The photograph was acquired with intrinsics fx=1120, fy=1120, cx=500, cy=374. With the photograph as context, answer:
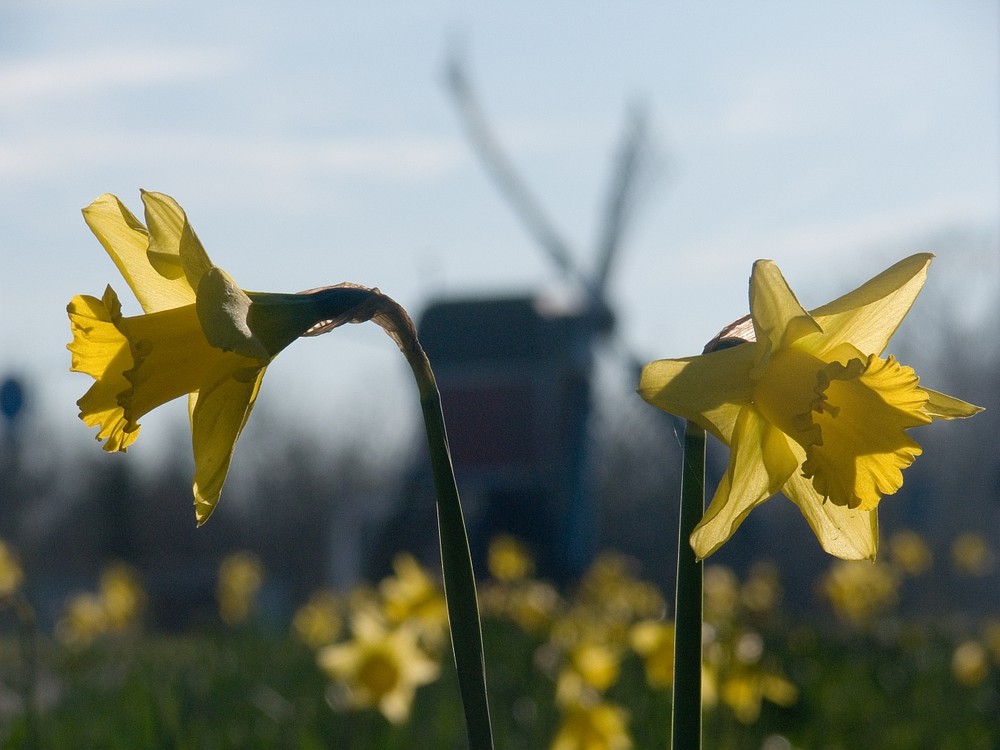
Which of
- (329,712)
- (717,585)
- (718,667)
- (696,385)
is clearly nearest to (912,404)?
(696,385)

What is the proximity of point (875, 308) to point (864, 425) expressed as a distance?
0.42 ft

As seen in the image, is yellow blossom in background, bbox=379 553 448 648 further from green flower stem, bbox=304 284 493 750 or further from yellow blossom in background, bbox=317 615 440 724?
green flower stem, bbox=304 284 493 750

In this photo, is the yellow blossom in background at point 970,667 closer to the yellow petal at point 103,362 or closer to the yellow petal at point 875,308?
the yellow petal at point 875,308

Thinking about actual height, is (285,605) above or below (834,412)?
below

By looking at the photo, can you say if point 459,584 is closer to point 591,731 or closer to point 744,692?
point 744,692

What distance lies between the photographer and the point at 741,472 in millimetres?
1135

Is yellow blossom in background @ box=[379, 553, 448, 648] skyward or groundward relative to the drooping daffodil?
→ groundward

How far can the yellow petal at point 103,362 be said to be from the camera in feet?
3.75

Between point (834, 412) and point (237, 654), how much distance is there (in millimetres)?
7678

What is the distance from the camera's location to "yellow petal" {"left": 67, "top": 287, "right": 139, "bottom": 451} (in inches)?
44.9

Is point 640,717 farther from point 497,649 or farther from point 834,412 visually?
point 834,412

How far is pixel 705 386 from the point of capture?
1.04 m

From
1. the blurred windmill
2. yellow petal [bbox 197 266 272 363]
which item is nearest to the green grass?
yellow petal [bbox 197 266 272 363]

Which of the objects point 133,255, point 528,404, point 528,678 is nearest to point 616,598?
point 528,678
